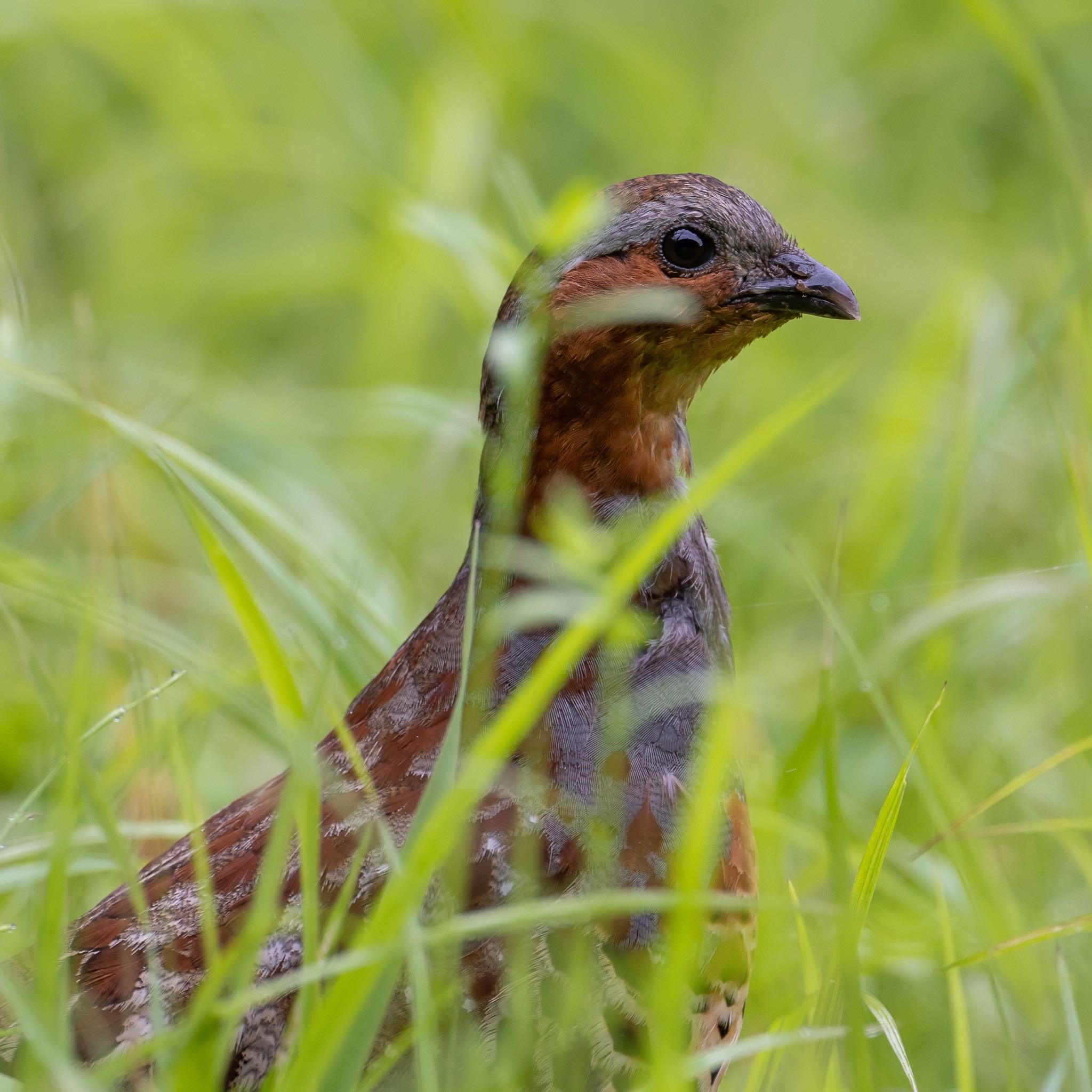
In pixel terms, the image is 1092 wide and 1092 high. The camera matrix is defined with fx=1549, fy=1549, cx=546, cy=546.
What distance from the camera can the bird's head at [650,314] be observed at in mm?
2340

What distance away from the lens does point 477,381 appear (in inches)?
187

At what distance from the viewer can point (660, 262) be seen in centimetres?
242

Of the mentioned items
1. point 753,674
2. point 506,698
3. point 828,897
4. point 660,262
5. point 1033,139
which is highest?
point 1033,139

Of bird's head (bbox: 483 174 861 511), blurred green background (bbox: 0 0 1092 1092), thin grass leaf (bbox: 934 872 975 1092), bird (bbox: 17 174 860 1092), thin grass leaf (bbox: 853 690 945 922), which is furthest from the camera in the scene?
blurred green background (bbox: 0 0 1092 1092)

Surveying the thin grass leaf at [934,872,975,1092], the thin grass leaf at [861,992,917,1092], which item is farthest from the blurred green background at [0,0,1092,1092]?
the thin grass leaf at [861,992,917,1092]

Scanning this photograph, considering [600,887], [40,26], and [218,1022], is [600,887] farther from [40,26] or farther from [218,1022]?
[40,26]

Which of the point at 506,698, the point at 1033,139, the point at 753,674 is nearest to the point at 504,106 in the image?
the point at 1033,139

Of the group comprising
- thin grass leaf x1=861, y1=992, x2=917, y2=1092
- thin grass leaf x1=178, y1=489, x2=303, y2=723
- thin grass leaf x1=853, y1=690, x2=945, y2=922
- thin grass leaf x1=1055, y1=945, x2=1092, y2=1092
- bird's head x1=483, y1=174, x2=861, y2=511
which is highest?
bird's head x1=483, y1=174, x2=861, y2=511

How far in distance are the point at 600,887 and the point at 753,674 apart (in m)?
1.82

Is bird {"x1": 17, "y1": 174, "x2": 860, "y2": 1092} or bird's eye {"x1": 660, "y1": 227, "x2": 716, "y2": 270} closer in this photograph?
bird {"x1": 17, "y1": 174, "x2": 860, "y2": 1092}

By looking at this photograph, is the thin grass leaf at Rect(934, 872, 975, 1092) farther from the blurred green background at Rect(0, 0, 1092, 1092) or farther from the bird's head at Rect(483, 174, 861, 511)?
the bird's head at Rect(483, 174, 861, 511)

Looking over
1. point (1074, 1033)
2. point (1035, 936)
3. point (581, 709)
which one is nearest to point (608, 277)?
point (581, 709)

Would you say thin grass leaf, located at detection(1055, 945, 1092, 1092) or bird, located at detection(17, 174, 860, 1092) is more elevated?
bird, located at detection(17, 174, 860, 1092)

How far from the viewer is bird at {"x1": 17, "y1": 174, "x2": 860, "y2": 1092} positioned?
2.10 metres
